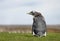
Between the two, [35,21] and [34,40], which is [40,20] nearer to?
[35,21]

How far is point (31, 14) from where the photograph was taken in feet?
74.1

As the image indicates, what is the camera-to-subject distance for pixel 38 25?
21.9 m

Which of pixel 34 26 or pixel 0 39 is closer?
pixel 0 39

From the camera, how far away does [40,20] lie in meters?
22.2

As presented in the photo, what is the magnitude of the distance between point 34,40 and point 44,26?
2.96 m

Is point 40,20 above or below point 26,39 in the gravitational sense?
above

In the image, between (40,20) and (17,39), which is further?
(40,20)

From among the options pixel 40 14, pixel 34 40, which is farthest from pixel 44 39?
pixel 40 14

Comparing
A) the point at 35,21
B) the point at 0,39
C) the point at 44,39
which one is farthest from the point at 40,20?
the point at 0,39

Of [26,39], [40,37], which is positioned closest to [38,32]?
[40,37]

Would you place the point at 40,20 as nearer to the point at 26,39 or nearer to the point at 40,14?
the point at 40,14

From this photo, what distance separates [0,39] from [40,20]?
3848mm

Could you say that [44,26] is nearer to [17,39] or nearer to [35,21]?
[35,21]

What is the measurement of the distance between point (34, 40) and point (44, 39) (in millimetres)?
1117
